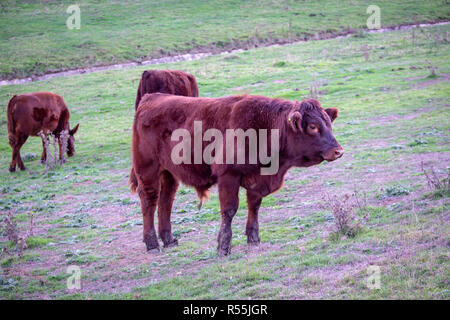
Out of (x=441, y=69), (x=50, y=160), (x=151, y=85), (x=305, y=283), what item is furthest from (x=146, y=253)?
(x=441, y=69)

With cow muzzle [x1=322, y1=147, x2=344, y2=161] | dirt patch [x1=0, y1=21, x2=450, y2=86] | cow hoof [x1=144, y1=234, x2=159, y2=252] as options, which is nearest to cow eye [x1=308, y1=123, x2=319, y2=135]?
cow muzzle [x1=322, y1=147, x2=344, y2=161]

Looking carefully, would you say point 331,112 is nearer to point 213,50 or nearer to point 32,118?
point 32,118

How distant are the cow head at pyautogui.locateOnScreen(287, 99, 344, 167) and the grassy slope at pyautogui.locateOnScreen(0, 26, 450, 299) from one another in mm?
1149

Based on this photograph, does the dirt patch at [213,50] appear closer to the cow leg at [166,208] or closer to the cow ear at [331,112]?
the cow leg at [166,208]

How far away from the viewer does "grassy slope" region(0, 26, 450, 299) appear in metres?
5.53

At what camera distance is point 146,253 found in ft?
25.1

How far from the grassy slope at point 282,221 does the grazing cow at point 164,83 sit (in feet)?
7.86

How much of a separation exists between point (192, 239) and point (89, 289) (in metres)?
2.07

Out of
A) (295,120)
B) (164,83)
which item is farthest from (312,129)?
(164,83)

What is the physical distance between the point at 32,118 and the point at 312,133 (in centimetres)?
1230

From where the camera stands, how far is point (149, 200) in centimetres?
782

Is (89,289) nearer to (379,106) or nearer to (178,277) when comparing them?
(178,277)

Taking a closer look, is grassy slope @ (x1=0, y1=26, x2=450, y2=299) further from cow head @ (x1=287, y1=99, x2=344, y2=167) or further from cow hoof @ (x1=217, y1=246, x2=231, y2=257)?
cow head @ (x1=287, y1=99, x2=344, y2=167)

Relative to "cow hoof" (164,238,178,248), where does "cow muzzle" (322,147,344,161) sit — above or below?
above
